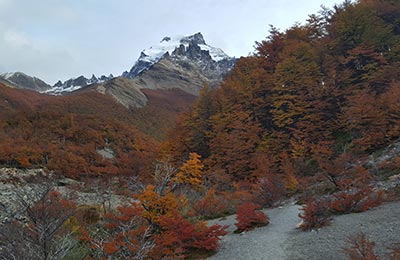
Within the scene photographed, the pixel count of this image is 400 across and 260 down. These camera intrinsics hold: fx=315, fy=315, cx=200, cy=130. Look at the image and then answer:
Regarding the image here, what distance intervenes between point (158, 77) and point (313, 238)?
99.7 m

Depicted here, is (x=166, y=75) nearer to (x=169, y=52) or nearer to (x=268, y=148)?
(x=169, y=52)

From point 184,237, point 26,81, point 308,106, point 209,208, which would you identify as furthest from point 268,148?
point 26,81

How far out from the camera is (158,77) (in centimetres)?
10456

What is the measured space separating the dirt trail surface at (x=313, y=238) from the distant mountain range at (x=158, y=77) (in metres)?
48.0

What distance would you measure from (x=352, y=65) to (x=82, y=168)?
Result: 26833 mm

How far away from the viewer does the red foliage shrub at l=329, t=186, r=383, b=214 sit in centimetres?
1005

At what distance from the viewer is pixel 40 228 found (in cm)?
509

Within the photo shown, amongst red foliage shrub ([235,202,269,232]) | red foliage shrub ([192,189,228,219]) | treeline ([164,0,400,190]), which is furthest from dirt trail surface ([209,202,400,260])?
treeline ([164,0,400,190])

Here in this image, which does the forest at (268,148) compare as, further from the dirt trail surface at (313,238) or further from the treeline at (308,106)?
the dirt trail surface at (313,238)

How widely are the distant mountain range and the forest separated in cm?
3193

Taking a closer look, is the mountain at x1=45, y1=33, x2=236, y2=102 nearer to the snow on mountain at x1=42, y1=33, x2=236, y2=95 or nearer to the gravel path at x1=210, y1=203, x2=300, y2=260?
the snow on mountain at x1=42, y1=33, x2=236, y2=95

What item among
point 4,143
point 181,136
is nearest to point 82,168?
point 4,143

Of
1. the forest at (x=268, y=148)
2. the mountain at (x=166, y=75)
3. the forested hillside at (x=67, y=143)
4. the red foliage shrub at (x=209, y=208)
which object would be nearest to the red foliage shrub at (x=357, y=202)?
the forest at (x=268, y=148)

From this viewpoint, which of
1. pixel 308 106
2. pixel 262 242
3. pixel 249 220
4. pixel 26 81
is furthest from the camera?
pixel 26 81
